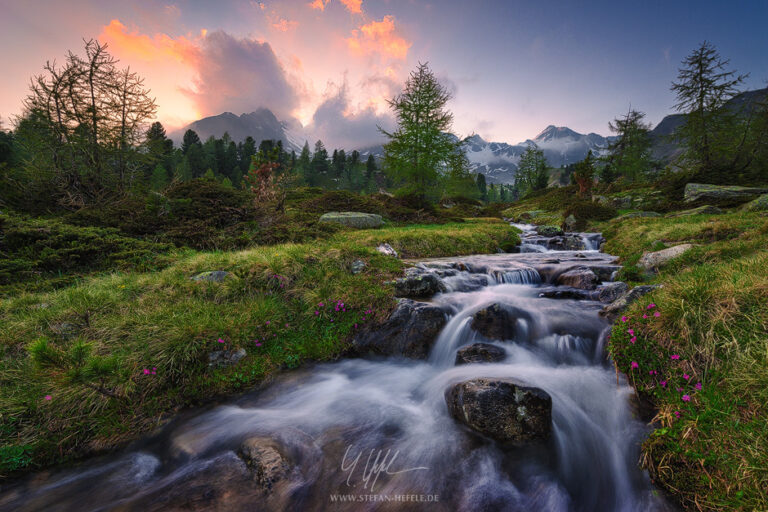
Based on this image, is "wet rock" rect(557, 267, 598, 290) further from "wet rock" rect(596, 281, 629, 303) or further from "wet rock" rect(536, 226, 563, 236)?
"wet rock" rect(536, 226, 563, 236)

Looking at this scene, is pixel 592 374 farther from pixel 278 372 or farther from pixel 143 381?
pixel 143 381

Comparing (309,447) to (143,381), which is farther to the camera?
(143,381)

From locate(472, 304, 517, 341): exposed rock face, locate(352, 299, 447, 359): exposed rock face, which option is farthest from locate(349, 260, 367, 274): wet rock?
locate(472, 304, 517, 341): exposed rock face

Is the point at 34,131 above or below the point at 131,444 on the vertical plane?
above

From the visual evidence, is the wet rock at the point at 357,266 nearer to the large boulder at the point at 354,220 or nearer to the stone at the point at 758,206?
the large boulder at the point at 354,220

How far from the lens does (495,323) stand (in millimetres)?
5316

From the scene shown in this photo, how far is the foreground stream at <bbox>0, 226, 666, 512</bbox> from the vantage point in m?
2.65

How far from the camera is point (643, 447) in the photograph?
274 centimetres

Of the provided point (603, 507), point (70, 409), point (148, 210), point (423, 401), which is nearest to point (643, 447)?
point (603, 507)

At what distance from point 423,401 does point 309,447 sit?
172 centimetres

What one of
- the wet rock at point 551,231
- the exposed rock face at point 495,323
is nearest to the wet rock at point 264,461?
the exposed rock face at point 495,323

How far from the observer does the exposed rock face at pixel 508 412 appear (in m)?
3.18

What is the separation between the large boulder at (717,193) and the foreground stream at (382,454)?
18748 millimetres

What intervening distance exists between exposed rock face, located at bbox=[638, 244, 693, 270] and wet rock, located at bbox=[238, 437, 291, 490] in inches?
362
